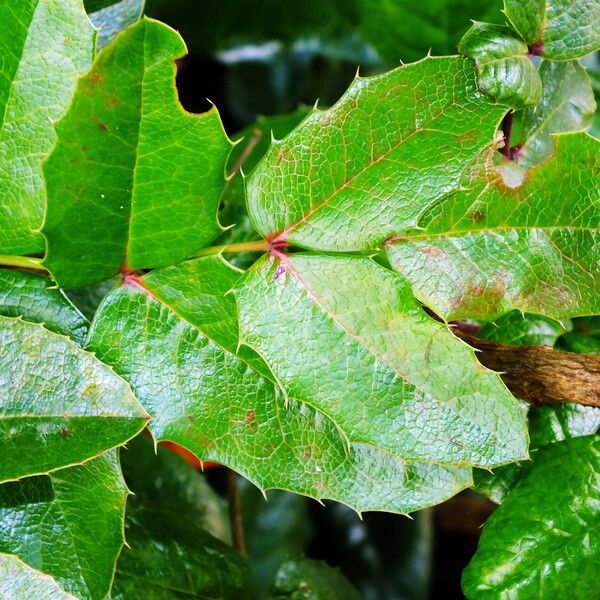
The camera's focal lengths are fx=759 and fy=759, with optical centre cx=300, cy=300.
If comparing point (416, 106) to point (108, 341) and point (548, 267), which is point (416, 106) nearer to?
point (548, 267)

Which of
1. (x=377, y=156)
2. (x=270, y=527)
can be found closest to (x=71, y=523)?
(x=377, y=156)

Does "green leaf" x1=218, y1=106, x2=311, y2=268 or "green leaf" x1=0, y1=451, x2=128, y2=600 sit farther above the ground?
"green leaf" x1=218, y1=106, x2=311, y2=268

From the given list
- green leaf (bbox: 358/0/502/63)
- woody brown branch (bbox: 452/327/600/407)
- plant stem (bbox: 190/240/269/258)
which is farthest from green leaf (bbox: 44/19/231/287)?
green leaf (bbox: 358/0/502/63)

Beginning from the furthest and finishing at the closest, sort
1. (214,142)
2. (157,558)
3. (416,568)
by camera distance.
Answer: (416,568), (157,558), (214,142)

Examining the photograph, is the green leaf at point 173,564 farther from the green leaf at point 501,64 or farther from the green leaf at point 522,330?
the green leaf at point 501,64

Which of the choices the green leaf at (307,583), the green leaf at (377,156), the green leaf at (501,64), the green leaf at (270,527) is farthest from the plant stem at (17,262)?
the green leaf at (270,527)

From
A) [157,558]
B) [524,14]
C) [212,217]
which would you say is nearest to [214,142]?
[212,217]

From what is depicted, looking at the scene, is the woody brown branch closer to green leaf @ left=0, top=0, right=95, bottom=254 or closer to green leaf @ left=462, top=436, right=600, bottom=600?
green leaf @ left=462, top=436, right=600, bottom=600
